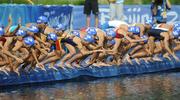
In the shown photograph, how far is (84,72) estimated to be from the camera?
18.0 metres

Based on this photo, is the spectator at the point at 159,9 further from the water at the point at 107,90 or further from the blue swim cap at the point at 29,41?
the blue swim cap at the point at 29,41

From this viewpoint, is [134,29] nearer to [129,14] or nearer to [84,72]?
[84,72]

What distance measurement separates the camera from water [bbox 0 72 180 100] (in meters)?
15.2

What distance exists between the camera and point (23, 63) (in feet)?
55.9

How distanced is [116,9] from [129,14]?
1.56 m

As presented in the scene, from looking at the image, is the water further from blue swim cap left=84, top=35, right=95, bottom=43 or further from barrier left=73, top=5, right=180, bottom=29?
barrier left=73, top=5, right=180, bottom=29

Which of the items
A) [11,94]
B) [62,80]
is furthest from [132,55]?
[11,94]

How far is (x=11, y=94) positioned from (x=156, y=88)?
136 inches

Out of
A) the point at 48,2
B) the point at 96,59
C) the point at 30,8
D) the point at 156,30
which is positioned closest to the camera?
the point at 96,59

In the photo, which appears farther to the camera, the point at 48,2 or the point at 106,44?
the point at 48,2

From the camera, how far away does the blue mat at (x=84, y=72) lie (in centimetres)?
1664

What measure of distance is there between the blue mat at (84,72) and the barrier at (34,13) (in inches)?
197

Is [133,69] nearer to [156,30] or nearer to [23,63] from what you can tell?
[156,30]

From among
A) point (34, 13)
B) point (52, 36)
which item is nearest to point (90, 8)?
point (34, 13)
